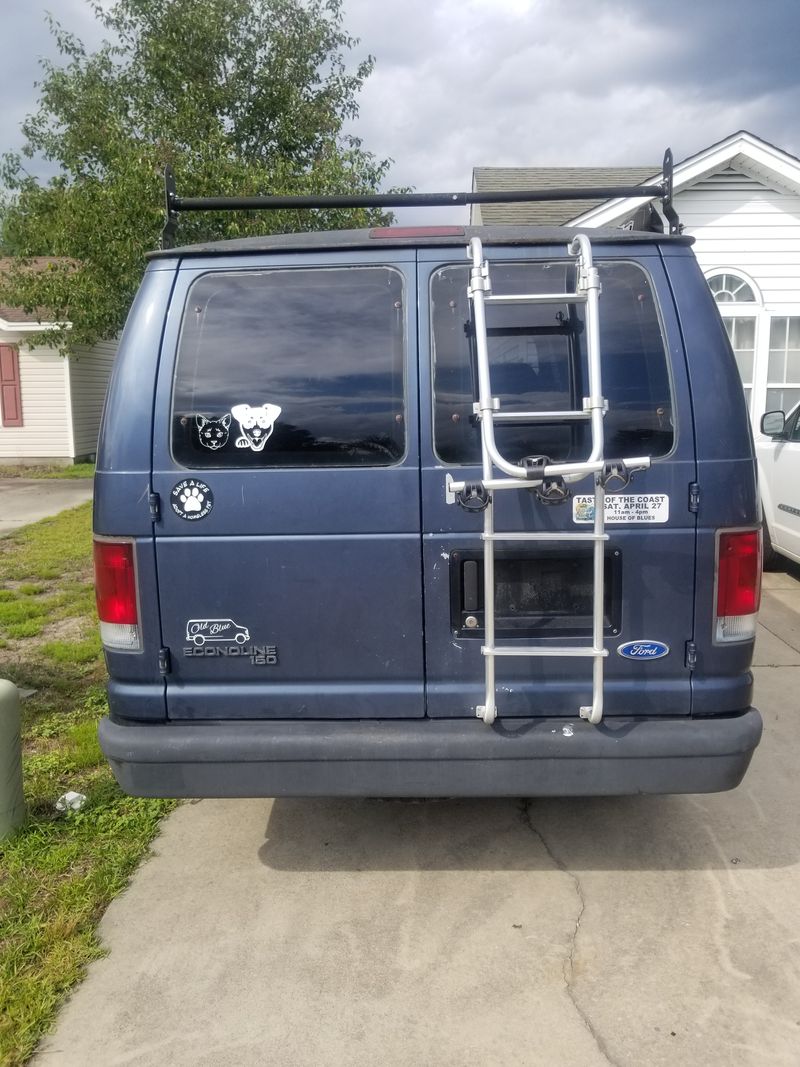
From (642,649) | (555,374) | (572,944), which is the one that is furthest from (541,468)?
(572,944)

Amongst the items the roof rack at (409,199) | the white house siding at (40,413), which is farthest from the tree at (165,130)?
the roof rack at (409,199)

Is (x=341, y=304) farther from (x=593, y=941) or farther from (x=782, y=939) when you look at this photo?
(x=782, y=939)

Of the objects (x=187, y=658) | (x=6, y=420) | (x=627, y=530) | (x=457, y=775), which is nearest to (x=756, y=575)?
(x=627, y=530)

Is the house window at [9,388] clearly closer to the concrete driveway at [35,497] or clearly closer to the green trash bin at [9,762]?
the concrete driveway at [35,497]

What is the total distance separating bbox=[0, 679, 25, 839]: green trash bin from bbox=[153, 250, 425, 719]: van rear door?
3.50 feet

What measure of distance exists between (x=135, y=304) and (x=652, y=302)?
5.76ft

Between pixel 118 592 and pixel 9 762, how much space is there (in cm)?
121

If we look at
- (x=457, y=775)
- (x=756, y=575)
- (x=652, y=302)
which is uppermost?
(x=652, y=302)

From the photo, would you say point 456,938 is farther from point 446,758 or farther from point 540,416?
point 540,416

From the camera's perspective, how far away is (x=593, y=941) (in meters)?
2.88

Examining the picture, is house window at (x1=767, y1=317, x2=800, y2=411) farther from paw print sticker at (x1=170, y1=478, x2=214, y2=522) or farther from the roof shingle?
paw print sticker at (x1=170, y1=478, x2=214, y2=522)

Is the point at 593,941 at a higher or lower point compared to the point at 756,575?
lower

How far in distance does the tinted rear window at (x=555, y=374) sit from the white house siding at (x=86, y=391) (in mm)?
16948

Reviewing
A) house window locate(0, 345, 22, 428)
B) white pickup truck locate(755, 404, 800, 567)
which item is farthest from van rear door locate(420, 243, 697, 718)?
house window locate(0, 345, 22, 428)
